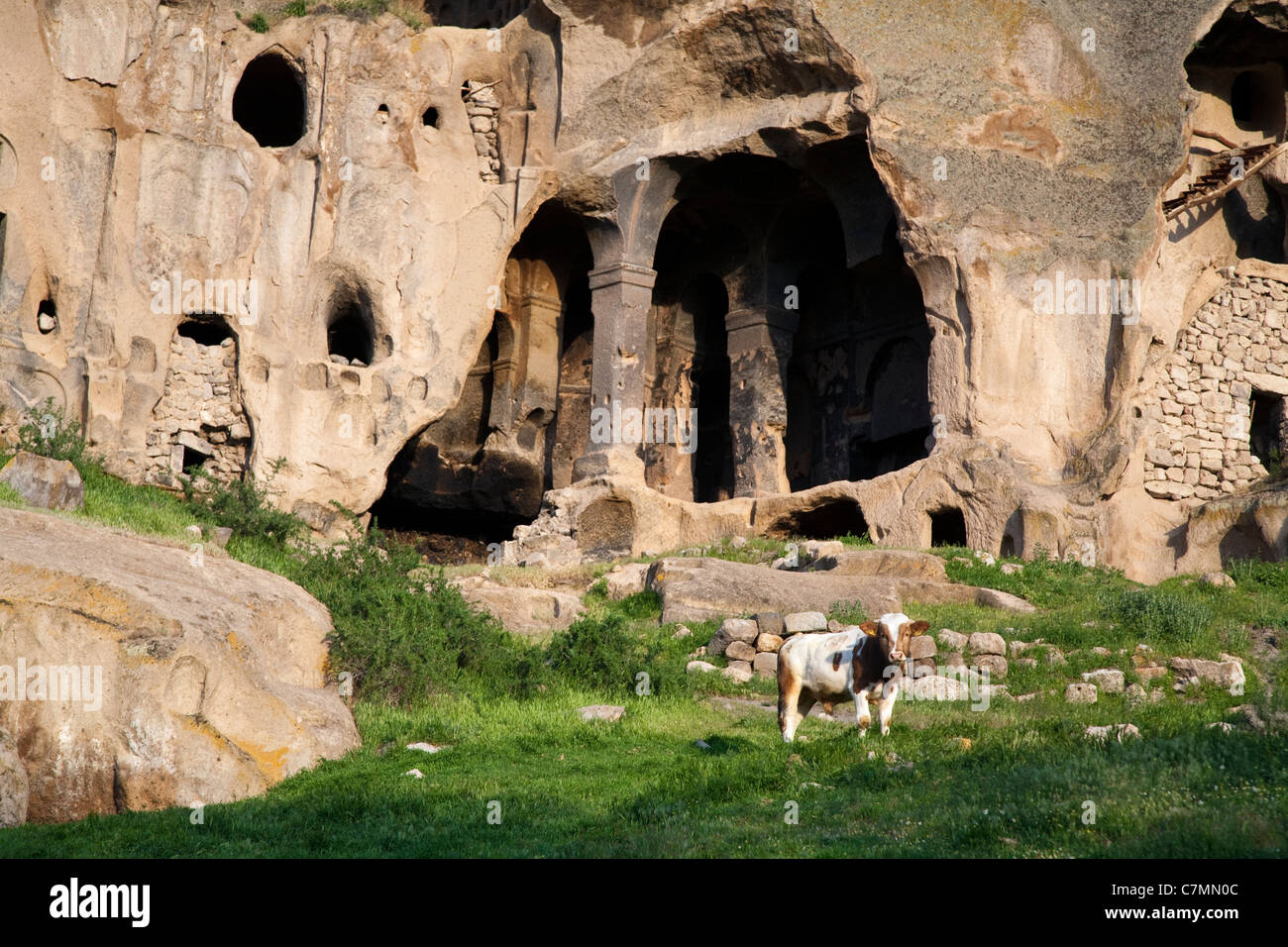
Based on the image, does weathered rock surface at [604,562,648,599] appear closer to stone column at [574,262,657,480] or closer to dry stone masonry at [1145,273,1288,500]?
stone column at [574,262,657,480]

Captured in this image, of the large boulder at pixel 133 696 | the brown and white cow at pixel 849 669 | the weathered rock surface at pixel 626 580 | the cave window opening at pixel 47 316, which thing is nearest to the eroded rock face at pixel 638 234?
the cave window opening at pixel 47 316

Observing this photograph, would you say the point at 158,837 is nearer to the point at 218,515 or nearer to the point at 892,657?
the point at 892,657

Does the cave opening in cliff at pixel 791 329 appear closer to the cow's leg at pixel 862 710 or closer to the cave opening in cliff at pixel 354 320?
the cave opening in cliff at pixel 354 320

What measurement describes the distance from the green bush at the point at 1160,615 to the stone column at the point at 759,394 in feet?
30.4

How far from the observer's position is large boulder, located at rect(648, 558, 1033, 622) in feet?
43.0

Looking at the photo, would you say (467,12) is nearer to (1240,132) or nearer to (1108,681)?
(1240,132)

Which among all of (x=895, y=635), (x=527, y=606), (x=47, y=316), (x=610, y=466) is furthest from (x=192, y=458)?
(x=895, y=635)

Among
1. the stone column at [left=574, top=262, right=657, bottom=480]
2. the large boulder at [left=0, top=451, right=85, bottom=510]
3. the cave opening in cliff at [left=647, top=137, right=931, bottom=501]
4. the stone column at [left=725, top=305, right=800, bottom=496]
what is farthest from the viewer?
the stone column at [left=725, top=305, right=800, bottom=496]

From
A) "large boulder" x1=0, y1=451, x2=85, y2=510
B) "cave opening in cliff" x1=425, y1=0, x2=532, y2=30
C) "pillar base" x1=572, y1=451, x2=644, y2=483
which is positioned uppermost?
"cave opening in cliff" x1=425, y1=0, x2=532, y2=30

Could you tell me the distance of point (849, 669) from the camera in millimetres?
8539

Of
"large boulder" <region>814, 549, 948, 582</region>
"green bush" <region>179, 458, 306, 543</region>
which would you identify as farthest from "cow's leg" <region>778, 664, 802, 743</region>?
"green bush" <region>179, 458, 306, 543</region>

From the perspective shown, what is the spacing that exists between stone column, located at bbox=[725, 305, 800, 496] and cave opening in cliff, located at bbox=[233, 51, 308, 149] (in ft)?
24.1

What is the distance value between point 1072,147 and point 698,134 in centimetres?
Result: 503

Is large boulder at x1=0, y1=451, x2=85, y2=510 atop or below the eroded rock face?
below
